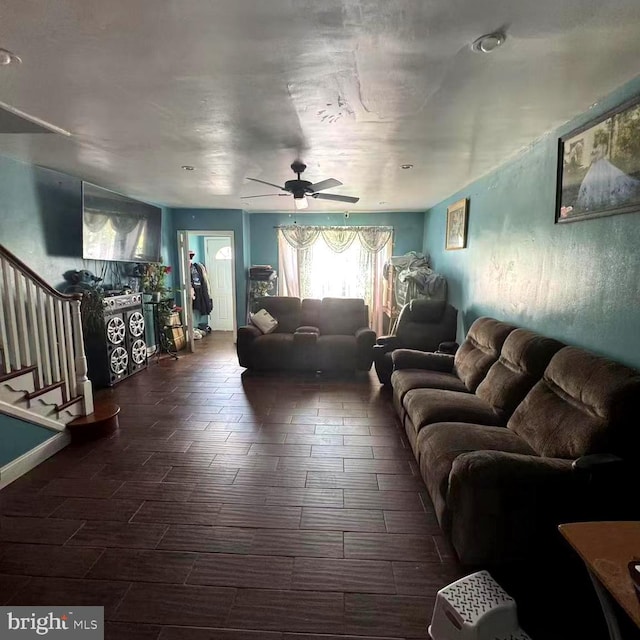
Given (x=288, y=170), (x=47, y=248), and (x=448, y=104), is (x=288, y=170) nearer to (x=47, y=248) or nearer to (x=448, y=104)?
(x=448, y=104)

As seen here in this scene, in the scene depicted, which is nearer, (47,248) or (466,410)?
(466,410)

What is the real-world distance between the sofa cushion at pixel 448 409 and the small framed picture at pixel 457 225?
2.38 m

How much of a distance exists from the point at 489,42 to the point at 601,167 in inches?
43.0

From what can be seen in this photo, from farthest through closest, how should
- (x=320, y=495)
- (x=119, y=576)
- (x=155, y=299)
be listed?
(x=155, y=299) < (x=320, y=495) < (x=119, y=576)

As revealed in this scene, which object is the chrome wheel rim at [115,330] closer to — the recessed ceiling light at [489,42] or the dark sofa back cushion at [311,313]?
the dark sofa back cushion at [311,313]

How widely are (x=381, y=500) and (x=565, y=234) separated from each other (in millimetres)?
2101

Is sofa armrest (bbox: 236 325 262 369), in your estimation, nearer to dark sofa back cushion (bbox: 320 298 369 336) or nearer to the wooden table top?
dark sofa back cushion (bbox: 320 298 369 336)

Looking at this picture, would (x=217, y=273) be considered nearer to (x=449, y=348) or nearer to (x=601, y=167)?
(x=449, y=348)

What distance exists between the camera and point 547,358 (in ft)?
7.79

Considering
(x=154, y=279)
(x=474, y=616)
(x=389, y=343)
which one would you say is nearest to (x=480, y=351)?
(x=389, y=343)

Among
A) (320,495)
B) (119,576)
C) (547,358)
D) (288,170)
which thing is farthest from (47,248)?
(547,358)

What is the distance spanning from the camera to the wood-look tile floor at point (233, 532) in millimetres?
1534

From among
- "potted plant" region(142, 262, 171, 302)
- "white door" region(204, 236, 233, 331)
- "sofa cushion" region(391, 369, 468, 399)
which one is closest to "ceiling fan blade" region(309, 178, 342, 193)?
"sofa cushion" region(391, 369, 468, 399)

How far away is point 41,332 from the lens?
2756 millimetres
